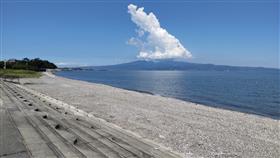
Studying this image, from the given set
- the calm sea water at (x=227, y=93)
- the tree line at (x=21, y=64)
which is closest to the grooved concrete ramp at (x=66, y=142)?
the calm sea water at (x=227, y=93)

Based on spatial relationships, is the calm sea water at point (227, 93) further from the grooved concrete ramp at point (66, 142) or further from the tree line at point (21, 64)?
the tree line at point (21, 64)

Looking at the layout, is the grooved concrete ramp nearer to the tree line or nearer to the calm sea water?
the calm sea water

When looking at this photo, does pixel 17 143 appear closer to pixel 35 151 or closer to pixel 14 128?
pixel 35 151

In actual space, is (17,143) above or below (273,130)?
above

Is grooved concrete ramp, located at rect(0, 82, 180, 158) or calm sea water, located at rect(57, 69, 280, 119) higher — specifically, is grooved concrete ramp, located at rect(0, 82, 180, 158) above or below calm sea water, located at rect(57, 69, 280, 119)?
above

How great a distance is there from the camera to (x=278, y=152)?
10234 millimetres

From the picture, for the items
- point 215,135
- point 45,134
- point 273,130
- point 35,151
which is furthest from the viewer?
point 273,130

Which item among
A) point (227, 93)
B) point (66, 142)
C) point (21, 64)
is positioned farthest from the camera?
point (21, 64)

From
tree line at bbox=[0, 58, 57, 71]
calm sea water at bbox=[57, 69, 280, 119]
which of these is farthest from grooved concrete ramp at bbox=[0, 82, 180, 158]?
tree line at bbox=[0, 58, 57, 71]

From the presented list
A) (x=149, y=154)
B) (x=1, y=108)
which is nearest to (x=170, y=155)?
(x=149, y=154)

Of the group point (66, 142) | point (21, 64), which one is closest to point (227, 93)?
point (66, 142)

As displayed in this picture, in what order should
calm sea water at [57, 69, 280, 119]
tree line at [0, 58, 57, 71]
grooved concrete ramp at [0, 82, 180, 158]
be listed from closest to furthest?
grooved concrete ramp at [0, 82, 180, 158]
calm sea water at [57, 69, 280, 119]
tree line at [0, 58, 57, 71]

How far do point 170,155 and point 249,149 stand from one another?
12.3ft

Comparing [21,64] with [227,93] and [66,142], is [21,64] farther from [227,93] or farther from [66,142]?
[66,142]
